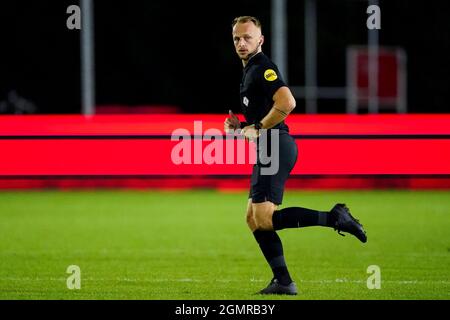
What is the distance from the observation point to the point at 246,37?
22.9 feet

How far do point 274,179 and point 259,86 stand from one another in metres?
0.62

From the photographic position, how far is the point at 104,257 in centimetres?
973

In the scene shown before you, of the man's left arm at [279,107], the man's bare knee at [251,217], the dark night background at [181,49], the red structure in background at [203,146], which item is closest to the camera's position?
the man's left arm at [279,107]

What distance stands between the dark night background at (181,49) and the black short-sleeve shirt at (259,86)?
1789 centimetres

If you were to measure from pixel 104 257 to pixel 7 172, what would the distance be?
542cm

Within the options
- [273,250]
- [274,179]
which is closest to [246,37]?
[274,179]

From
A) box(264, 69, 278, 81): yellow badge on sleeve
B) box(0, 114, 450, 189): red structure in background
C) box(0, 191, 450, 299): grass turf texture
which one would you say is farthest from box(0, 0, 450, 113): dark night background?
box(264, 69, 278, 81): yellow badge on sleeve

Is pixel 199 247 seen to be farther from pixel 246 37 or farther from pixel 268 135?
pixel 246 37

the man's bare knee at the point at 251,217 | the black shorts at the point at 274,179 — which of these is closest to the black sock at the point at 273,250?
the man's bare knee at the point at 251,217

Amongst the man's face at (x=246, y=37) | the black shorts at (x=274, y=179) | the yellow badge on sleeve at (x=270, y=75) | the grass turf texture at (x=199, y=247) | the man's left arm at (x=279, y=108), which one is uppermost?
the man's face at (x=246, y=37)

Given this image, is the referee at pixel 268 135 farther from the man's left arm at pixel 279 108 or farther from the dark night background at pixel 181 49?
the dark night background at pixel 181 49

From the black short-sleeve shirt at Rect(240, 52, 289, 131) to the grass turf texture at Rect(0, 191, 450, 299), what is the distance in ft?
4.16

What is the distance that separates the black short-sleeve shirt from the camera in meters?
6.88

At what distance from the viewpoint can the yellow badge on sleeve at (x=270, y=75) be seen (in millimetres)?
6867
